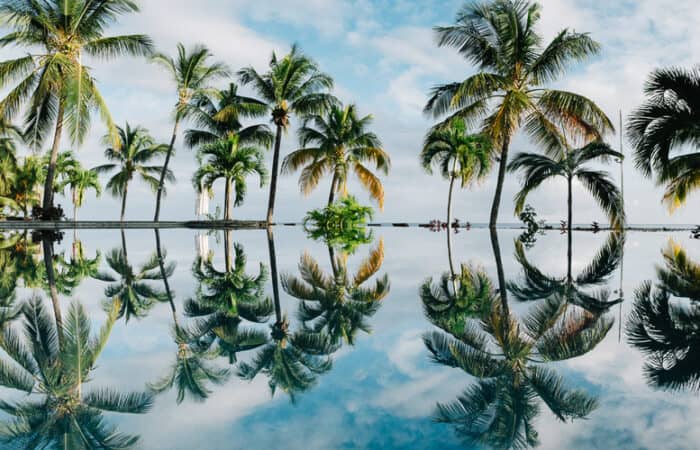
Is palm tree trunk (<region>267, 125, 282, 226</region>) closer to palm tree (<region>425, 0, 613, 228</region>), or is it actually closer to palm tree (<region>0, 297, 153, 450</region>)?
palm tree (<region>425, 0, 613, 228</region>)

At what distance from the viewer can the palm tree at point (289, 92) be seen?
24136mm

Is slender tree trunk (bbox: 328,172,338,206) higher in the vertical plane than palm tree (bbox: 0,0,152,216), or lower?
lower

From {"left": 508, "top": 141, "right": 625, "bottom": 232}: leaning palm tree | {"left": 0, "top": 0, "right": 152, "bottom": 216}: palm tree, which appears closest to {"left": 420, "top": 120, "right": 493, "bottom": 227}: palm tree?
{"left": 508, "top": 141, "right": 625, "bottom": 232}: leaning palm tree

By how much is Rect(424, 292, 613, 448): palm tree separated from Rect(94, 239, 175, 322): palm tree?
271 cm

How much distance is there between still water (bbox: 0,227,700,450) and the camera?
212 centimetres

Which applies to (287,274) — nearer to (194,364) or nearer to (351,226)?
(194,364)

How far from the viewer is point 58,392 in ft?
8.48

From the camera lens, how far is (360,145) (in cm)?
2653

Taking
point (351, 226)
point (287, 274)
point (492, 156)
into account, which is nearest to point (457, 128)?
point (492, 156)

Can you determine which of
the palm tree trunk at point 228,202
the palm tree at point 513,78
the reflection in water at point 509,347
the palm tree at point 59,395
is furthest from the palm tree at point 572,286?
the palm tree trunk at point 228,202

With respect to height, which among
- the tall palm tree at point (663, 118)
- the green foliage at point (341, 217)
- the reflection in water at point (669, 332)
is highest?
the tall palm tree at point (663, 118)

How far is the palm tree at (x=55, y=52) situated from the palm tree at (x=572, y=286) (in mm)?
15232

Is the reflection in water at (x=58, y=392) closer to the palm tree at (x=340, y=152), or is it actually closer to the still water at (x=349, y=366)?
the still water at (x=349, y=366)

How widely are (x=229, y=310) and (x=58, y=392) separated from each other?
6.87 feet
